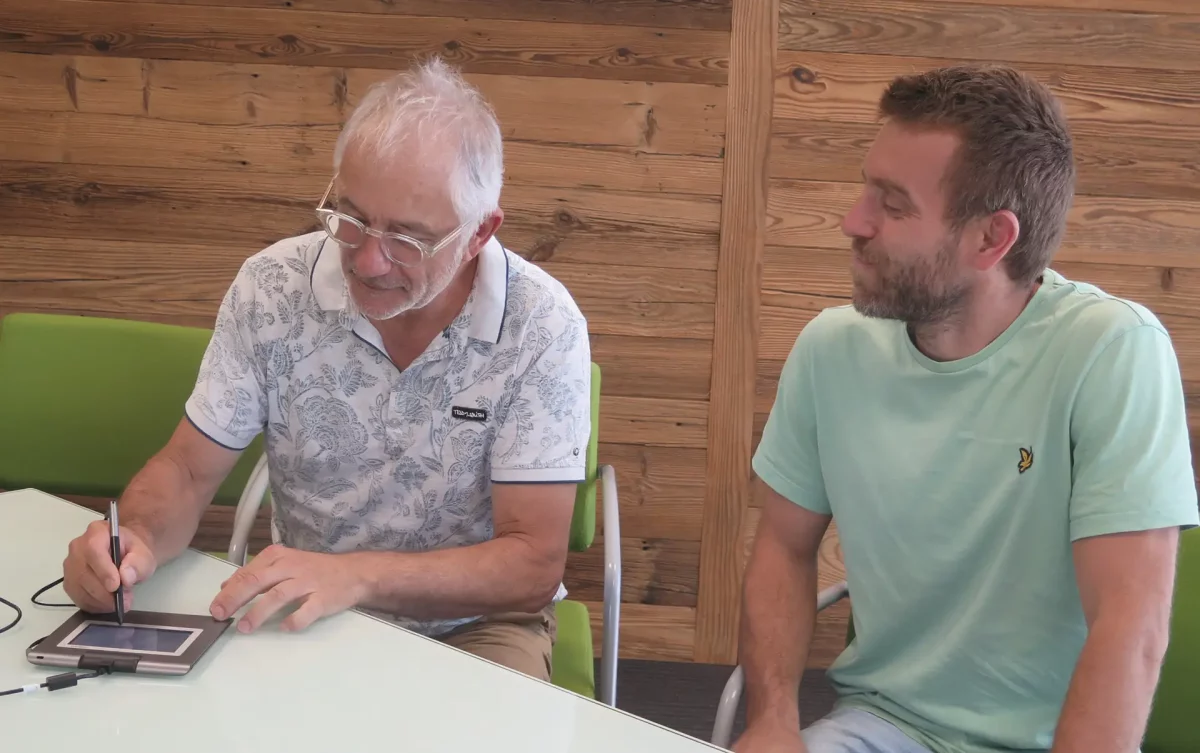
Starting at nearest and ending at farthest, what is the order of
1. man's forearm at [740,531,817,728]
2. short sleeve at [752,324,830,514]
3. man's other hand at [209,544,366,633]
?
man's other hand at [209,544,366,633]
man's forearm at [740,531,817,728]
short sleeve at [752,324,830,514]

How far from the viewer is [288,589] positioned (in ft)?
3.98

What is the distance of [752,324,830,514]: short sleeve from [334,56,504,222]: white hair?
524 mm

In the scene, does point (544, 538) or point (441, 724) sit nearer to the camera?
point (441, 724)

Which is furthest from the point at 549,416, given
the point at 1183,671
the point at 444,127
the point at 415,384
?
the point at 1183,671

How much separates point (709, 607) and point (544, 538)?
1293 millimetres

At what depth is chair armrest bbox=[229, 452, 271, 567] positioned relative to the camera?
1.85 m

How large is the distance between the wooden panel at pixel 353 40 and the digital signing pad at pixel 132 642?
170 centimetres

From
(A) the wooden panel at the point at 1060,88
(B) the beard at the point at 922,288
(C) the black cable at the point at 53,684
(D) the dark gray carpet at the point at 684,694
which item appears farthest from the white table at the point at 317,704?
(A) the wooden panel at the point at 1060,88

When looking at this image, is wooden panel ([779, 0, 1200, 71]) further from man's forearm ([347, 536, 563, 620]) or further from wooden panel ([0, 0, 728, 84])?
man's forearm ([347, 536, 563, 620])

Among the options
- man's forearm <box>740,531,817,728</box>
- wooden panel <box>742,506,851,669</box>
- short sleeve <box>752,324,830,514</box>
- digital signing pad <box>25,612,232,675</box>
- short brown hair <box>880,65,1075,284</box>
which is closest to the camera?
digital signing pad <box>25,612,232,675</box>

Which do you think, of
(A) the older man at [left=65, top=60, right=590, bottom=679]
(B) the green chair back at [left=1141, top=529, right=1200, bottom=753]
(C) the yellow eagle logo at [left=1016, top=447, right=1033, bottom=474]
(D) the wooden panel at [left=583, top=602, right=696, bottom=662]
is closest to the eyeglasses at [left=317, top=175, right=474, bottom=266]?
(A) the older man at [left=65, top=60, right=590, bottom=679]

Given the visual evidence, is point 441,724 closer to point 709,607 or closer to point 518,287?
point 518,287

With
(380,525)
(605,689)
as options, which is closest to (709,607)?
(605,689)

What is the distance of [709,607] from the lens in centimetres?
280
